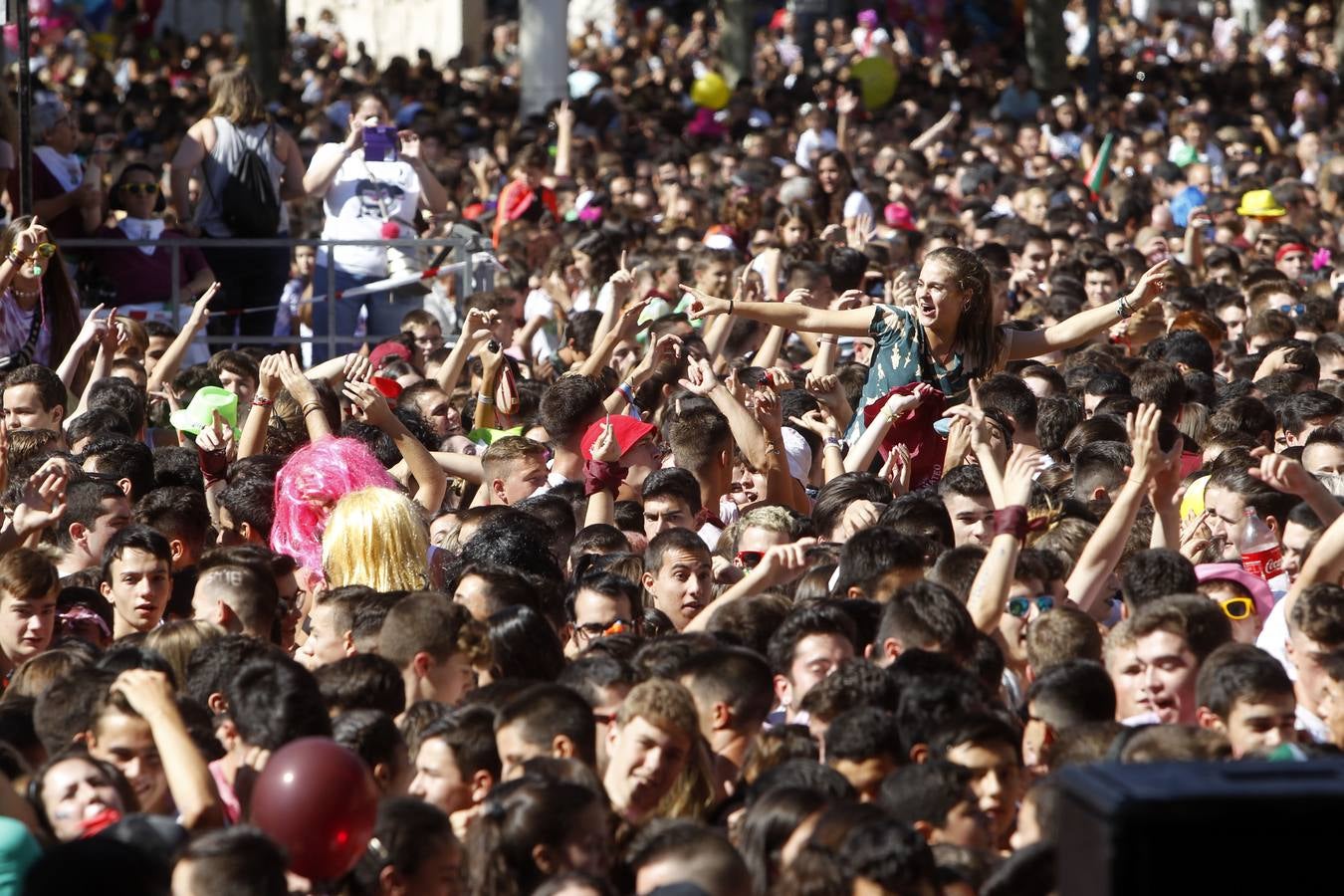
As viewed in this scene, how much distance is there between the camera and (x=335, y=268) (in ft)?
45.3

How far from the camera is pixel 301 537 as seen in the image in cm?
774

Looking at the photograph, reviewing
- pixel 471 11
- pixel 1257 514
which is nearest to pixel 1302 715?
pixel 1257 514

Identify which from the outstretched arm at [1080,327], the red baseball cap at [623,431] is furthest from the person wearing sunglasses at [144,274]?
the outstretched arm at [1080,327]

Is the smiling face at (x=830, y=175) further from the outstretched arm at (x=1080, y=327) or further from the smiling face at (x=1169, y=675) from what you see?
the smiling face at (x=1169, y=675)

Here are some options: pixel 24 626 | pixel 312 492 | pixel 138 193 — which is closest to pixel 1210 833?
pixel 24 626

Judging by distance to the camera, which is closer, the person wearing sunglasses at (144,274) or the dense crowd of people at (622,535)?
the dense crowd of people at (622,535)

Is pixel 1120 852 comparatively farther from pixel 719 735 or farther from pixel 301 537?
pixel 301 537

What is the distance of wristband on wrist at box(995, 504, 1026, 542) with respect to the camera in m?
6.25

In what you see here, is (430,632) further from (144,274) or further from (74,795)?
(144,274)

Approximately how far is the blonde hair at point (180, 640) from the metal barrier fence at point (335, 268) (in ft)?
21.6

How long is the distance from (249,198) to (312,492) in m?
6.16

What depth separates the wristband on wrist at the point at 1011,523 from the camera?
6.25 metres

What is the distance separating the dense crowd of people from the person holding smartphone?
0.03 meters

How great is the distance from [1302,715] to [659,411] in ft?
15.5
